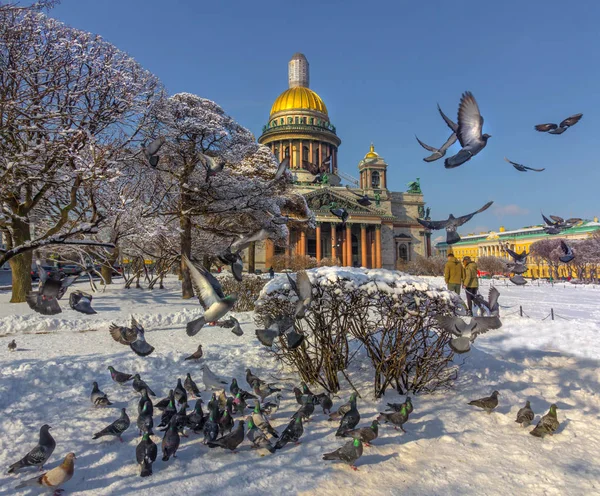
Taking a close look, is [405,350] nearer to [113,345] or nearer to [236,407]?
[236,407]

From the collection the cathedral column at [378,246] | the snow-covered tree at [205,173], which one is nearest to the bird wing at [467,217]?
the snow-covered tree at [205,173]

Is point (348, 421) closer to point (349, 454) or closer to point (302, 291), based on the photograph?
point (349, 454)

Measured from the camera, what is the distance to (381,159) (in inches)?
2785

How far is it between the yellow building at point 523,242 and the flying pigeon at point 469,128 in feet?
154

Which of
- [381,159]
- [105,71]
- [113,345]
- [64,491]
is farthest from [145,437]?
[381,159]

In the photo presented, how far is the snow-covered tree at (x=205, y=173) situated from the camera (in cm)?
1631

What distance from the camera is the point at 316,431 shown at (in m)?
5.10

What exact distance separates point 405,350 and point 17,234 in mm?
13014

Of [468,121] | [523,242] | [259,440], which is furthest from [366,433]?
[523,242]

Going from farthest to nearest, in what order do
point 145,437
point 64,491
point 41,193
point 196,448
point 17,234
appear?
1. point 17,234
2. point 41,193
3. point 196,448
4. point 145,437
5. point 64,491

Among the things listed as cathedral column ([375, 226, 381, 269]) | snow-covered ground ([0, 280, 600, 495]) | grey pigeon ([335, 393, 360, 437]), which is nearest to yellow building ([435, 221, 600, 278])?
cathedral column ([375, 226, 381, 269])

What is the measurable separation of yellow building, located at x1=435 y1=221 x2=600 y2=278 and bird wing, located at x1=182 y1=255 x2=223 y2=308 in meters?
48.9

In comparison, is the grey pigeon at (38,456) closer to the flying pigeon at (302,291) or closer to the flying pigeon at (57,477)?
the flying pigeon at (57,477)

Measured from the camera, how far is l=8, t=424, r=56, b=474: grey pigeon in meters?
3.77
